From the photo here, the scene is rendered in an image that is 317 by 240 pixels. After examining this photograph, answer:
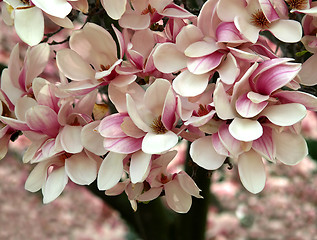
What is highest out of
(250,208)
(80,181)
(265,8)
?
(265,8)

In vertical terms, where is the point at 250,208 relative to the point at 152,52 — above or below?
below

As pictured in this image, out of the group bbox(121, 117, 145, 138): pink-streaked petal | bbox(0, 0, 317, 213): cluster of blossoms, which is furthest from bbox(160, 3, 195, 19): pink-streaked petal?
bbox(121, 117, 145, 138): pink-streaked petal

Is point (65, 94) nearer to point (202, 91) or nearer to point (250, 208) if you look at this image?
point (202, 91)

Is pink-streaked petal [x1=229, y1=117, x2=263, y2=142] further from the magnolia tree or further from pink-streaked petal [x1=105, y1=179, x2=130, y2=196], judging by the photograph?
pink-streaked petal [x1=105, y1=179, x2=130, y2=196]

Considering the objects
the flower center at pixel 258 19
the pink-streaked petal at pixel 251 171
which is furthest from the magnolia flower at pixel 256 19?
the pink-streaked petal at pixel 251 171

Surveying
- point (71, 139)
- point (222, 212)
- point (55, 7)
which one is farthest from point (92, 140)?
point (222, 212)

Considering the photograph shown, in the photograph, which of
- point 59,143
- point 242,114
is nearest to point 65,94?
point 59,143

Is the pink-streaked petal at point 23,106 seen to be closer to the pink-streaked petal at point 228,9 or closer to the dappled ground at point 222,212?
the pink-streaked petal at point 228,9
